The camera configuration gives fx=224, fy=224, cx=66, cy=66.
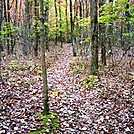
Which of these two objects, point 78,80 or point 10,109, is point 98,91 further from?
point 10,109

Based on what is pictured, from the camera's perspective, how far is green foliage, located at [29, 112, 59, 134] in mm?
5975

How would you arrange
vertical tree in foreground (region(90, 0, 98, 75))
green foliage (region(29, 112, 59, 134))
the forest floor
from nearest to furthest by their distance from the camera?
green foliage (region(29, 112, 59, 134))
the forest floor
vertical tree in foreground (region(90, 0, 98, 75))

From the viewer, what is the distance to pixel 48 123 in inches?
252

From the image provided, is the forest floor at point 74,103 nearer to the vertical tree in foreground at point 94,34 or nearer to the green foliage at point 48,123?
the green foliage at point 48,123

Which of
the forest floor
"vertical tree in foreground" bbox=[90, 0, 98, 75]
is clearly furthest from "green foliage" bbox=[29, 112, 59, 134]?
"vertical tree in foreground" bbox=[90, 0, 98, 75]

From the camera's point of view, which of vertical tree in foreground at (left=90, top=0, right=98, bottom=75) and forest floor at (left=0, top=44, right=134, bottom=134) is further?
vertical tree in foreground at (left=90, top=0, right=98, bottom=75)

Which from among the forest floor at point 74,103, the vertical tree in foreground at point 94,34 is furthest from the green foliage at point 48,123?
the vertical tree in foreground at point 94,34

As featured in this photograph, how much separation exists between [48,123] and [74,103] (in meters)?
2.21

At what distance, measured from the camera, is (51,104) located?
819 cm

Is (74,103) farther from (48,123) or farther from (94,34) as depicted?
(94,34)

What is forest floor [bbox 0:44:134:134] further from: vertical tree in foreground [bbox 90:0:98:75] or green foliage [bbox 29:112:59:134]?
vertical tree in foreground [bbox 90:0:98:75]

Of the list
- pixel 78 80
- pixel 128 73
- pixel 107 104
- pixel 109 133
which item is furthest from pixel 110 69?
pixel 109 133

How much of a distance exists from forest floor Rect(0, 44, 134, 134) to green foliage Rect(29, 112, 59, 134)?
0.17m

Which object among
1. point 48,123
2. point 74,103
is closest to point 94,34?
point 74,103
